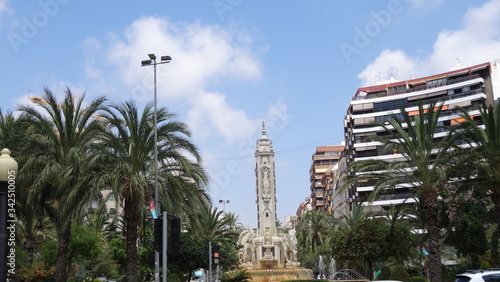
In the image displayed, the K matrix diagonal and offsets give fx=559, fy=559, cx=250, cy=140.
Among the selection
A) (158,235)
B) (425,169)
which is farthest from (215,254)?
(158,235)

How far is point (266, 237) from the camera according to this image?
6003 centimetres

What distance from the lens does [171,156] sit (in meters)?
23.2

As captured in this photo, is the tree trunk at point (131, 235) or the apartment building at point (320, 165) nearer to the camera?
the tree trunk at point (131, 235)

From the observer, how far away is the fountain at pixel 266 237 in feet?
193

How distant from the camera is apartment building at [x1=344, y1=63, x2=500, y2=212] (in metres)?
70.1

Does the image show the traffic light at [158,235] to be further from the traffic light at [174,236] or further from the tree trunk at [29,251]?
the tree trunk at [29,251]

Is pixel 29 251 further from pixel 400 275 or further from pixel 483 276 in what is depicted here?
pixel 483 276

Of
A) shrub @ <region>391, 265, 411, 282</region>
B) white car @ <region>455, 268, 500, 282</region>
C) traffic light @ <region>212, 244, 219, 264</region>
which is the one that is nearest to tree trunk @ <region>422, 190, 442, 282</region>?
shrub @ <region>391, 265, 411, 282</region>

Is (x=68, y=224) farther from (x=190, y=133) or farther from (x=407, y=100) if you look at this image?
(x=407, y=100)

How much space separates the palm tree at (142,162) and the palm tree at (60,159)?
82 centimetres

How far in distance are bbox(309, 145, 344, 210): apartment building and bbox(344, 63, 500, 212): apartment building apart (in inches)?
1466

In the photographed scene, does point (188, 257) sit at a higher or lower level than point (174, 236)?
lower

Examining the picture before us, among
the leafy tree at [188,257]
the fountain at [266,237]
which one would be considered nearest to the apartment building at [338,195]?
the fountain at [266,237]

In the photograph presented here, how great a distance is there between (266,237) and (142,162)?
3919cm
